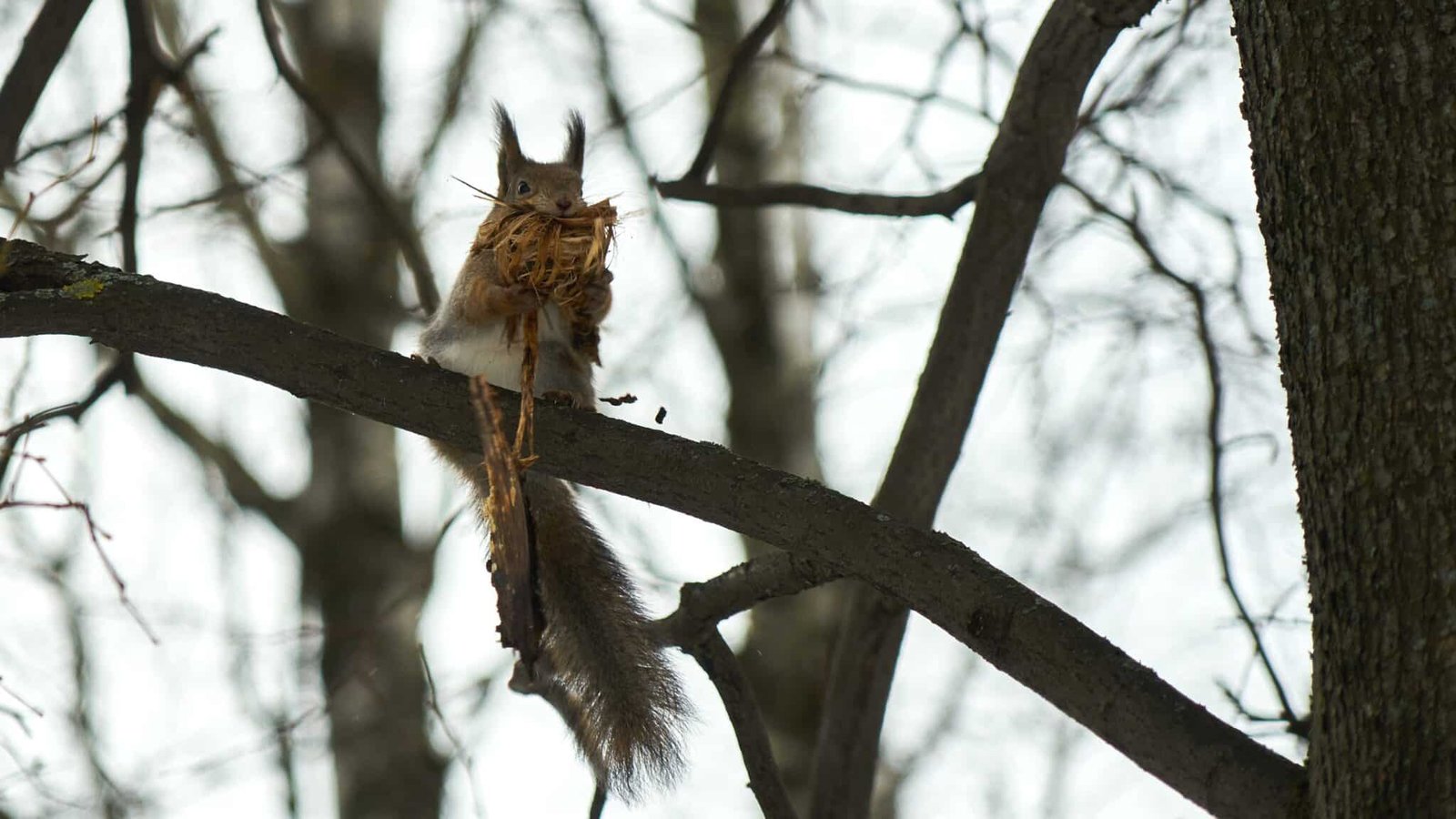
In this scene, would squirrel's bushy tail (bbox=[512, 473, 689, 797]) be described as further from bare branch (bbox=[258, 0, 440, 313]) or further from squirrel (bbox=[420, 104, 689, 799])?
bare branch (bbox=[258, 0, 440, 313])

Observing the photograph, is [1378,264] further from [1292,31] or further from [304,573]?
[304,573]

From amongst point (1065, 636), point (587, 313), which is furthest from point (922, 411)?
point (1065, 636)

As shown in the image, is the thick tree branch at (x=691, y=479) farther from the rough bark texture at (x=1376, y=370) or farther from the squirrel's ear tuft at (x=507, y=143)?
the squirrel's ear tuft at (x=507, y=143)

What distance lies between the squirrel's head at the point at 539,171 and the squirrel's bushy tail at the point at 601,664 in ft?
1.75

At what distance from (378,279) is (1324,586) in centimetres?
440

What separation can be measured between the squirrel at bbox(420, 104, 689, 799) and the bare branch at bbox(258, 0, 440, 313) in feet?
1.68

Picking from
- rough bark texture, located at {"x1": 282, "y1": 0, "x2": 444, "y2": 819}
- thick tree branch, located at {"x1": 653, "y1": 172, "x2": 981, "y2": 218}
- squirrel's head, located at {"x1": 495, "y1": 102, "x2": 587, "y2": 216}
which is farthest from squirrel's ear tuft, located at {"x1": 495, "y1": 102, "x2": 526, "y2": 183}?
rough bark texture, located at {"x1": 282, "y1": 0, "x2": 444, "y2": 819}

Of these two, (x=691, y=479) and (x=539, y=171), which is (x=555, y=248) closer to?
(x=691, y=479)

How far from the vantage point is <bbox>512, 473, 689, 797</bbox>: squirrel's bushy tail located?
215 centimetres

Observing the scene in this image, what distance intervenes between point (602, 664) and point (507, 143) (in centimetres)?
120

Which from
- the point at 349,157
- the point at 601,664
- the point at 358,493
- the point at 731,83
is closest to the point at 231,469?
the point at 358,493

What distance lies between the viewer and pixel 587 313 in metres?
2.56

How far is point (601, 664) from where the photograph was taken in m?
2.31

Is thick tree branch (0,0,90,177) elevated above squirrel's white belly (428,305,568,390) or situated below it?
above
